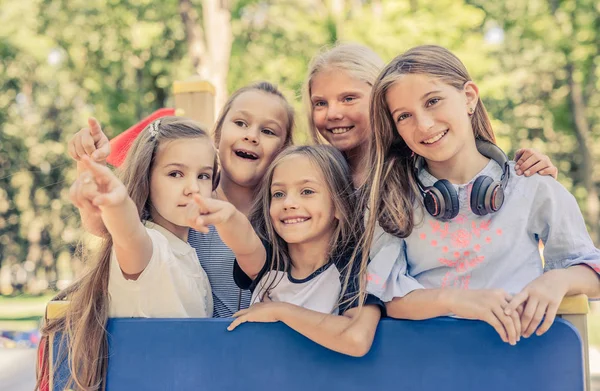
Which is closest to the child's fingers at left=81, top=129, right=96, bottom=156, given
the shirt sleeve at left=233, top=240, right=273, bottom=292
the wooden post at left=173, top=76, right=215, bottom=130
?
the shirt sleeve at left=233, top=240, right=273, bottom=292

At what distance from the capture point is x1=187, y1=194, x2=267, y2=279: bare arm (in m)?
1.59

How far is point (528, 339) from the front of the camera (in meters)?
1.49

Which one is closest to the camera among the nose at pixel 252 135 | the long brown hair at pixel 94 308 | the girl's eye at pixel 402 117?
the long brown hair at pixel 94 308

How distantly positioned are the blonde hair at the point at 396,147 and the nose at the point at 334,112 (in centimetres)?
52

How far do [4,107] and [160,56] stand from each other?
6.44 m

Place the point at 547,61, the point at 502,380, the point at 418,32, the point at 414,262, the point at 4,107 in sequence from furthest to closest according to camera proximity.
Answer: the point at 4,107, the point at 547,61, the point at 418,32, the point at 414,262, the point at 502,380

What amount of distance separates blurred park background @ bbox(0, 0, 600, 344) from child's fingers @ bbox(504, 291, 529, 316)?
4895mm

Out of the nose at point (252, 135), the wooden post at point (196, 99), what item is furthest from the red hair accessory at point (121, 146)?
the nose at point (252, 135)

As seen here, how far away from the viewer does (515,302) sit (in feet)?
5.01

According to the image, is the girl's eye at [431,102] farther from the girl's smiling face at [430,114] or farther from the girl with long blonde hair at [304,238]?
the girl with long blonde hair at [304,238]

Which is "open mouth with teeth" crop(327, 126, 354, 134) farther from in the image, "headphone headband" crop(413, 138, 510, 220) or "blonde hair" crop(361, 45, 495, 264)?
"headphone headband" crop(413, 138, 510, 220)

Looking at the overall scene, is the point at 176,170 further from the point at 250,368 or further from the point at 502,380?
the point at 502,380

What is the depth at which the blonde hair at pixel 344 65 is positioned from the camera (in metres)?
2.66

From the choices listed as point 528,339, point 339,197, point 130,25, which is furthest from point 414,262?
point 130,25
